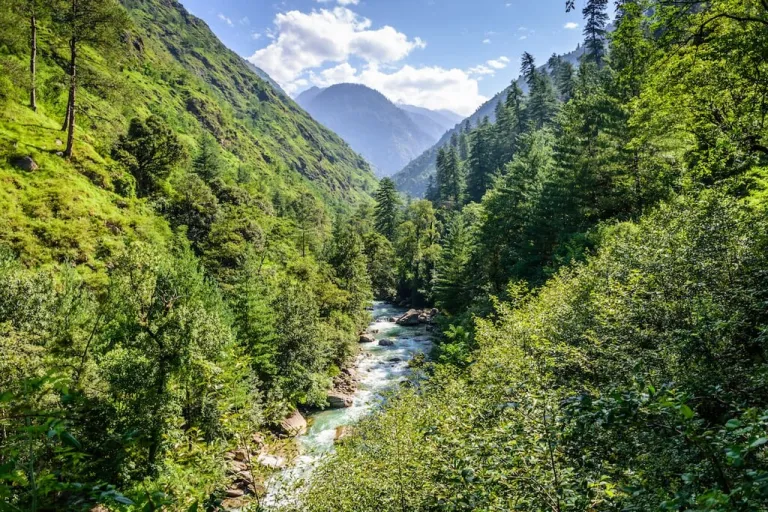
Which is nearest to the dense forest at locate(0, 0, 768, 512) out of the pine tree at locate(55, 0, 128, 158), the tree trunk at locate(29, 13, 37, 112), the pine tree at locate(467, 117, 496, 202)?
the pine tree at locate(55, 0, 128, 158)

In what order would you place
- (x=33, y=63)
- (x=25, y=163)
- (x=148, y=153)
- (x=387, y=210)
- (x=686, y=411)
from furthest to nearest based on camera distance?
(x=387, y=210) < (x=148, y=153) < (x=33, y=63) < (x=25, y=163) < (x=686, y=411)

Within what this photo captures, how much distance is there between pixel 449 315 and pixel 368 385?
1606 centimetres

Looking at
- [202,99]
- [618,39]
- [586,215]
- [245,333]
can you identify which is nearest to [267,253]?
[245,333]

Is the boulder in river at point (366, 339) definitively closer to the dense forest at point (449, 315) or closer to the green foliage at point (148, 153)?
the dense forest at point (449, 315)

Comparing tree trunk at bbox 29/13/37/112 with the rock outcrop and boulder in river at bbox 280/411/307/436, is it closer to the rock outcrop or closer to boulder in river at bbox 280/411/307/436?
boulder in river at bbox 280/411/307/436

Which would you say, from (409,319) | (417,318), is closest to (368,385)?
(409,319)

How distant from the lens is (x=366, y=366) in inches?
1745

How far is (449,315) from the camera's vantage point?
50.5 metres

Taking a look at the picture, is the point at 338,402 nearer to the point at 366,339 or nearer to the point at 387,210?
the point at 366,339

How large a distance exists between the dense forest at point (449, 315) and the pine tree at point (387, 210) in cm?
4663

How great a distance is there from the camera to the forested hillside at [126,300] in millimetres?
9992

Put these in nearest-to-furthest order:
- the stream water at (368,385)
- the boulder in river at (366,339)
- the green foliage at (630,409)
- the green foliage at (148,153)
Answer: the green foliage at (630,409), the stream water at (368,385), the green foliage at (148,153), the boulder in river at (366,339)

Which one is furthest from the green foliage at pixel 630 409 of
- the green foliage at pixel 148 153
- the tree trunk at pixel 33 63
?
the tree trunk at pixel 33 63

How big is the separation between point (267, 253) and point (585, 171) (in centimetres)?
3691
